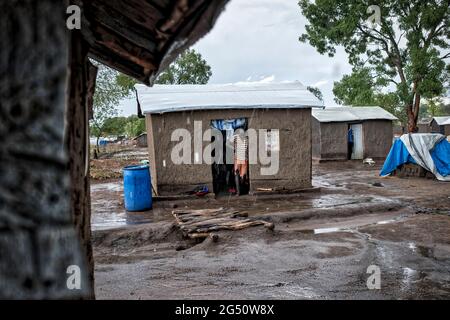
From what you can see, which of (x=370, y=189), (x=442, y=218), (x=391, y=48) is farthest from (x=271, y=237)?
(x=391, y=48)

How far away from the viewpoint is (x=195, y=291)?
4.71 m

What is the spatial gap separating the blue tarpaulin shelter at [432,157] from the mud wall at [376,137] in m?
6.78

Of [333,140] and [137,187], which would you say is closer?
[137,187]

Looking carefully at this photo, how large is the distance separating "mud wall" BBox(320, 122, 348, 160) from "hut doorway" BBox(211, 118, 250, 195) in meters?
11.4

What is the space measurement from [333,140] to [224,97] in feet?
40.6

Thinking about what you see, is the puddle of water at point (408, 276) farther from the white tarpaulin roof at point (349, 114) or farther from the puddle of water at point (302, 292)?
the white tarpaulin roof at point (349, 114)

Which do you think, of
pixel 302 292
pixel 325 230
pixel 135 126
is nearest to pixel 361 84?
pixel 325 230

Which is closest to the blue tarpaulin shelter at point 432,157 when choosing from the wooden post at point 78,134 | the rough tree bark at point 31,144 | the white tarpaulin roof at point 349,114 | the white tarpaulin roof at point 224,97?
the white tarpaulin roof at point 224,97

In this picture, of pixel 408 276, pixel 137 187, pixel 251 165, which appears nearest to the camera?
pixel 408 276

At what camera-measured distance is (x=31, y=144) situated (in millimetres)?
1461

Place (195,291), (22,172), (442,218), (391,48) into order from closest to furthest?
1. (22,172)
2. (195,291)
3. (442,218)
4. (391,48)

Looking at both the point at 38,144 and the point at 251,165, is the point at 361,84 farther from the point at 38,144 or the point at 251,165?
the point at 38,144

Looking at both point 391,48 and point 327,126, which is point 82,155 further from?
point 391,48
